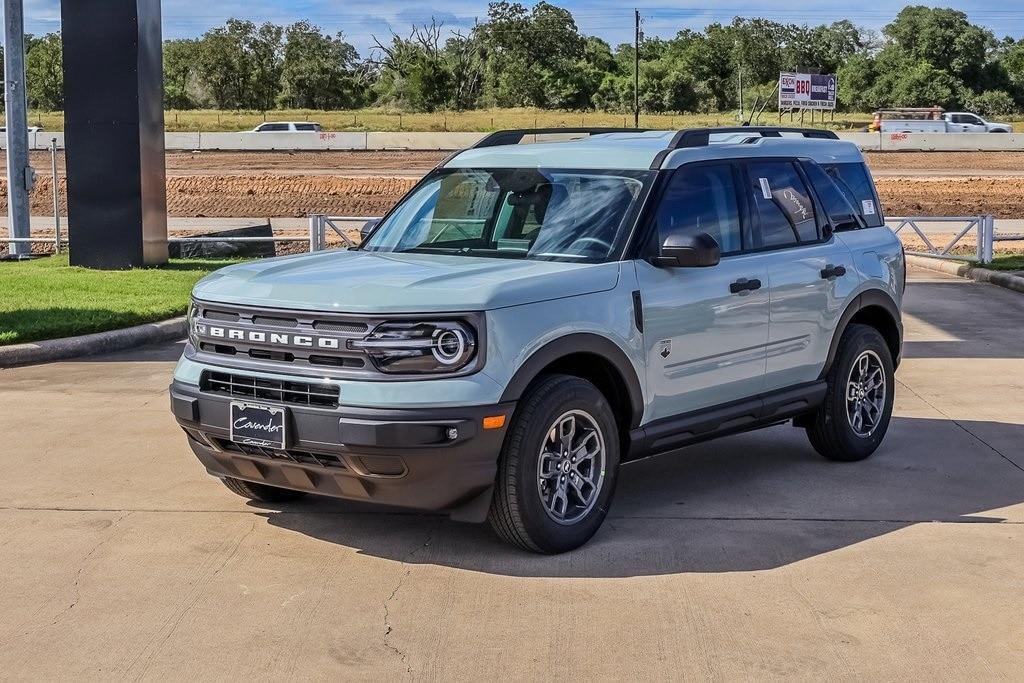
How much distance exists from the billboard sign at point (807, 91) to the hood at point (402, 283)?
67.9m

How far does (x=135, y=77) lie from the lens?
675 inches

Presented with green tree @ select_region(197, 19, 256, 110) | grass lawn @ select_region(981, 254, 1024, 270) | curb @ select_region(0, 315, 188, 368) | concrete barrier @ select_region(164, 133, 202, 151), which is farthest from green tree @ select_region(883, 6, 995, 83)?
curb @ select_region(0, 315, 188, 368)

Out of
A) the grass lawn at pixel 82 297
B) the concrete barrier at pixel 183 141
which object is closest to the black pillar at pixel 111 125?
the grass lawn at pixel 82 297

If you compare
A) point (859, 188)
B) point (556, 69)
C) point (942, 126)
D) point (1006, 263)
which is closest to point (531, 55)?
point (556, 69)

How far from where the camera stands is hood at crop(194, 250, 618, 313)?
18.9ft

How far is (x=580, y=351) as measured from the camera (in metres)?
6.15

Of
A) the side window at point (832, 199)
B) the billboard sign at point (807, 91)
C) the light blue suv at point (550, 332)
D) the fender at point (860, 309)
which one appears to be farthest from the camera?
the billboard sign at point (807, 91)

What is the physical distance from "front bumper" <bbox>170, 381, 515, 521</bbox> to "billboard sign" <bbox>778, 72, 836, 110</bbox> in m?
68.7

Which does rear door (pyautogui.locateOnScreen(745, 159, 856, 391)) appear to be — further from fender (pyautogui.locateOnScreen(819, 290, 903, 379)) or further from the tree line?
the tree line

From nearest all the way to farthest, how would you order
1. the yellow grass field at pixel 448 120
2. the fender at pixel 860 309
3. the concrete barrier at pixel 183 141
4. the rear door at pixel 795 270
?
the rear door at pixel 795 270, the fender at pixel 860 309, the concrete barrier at pixel 183 141, the yellow grass field at pixel 448 120

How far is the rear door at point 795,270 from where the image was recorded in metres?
7.45

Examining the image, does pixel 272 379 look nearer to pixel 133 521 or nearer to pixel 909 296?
pixel 133 521

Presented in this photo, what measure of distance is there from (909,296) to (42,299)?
10.3 meters

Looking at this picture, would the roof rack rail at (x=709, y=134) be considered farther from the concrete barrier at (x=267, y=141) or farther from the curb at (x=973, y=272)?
the concrete barrier at (x=267, y=141)
